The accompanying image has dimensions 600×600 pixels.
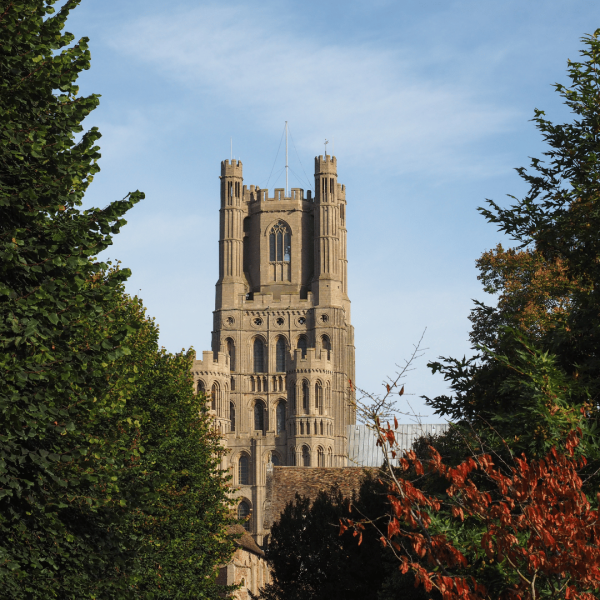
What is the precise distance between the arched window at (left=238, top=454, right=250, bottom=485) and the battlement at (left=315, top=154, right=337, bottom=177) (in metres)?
35.7

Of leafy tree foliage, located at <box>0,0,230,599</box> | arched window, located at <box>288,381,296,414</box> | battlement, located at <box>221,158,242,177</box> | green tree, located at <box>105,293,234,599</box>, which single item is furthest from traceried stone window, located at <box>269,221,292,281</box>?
leafy tree foliage, located at <box>0,0,230,599</box>

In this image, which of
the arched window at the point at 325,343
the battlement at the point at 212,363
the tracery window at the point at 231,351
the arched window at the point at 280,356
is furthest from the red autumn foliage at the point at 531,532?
the tracery window at the point at 231,351

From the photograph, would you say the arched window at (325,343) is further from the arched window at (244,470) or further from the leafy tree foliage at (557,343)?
the leafy tree foliage at (557,343)

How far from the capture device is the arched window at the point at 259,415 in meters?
110

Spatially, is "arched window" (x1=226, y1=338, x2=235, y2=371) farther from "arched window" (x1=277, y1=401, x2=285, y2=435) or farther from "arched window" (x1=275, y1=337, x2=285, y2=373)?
"arched window" (x1=277, y1=401, x2=285, y2=435)

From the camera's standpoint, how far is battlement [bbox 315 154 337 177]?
116m

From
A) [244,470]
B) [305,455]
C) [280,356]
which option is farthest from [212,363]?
[305,455]

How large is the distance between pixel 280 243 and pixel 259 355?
14499 mm

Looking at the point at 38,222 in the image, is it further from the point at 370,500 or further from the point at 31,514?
the point at 370,500

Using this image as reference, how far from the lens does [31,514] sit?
1327 centimetres

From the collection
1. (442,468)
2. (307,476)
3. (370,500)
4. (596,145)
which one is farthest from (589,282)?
(307,476)

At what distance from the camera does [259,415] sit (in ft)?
364

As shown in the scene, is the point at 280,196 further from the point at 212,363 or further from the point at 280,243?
the point at 212,363

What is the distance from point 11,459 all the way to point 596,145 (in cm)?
1308
